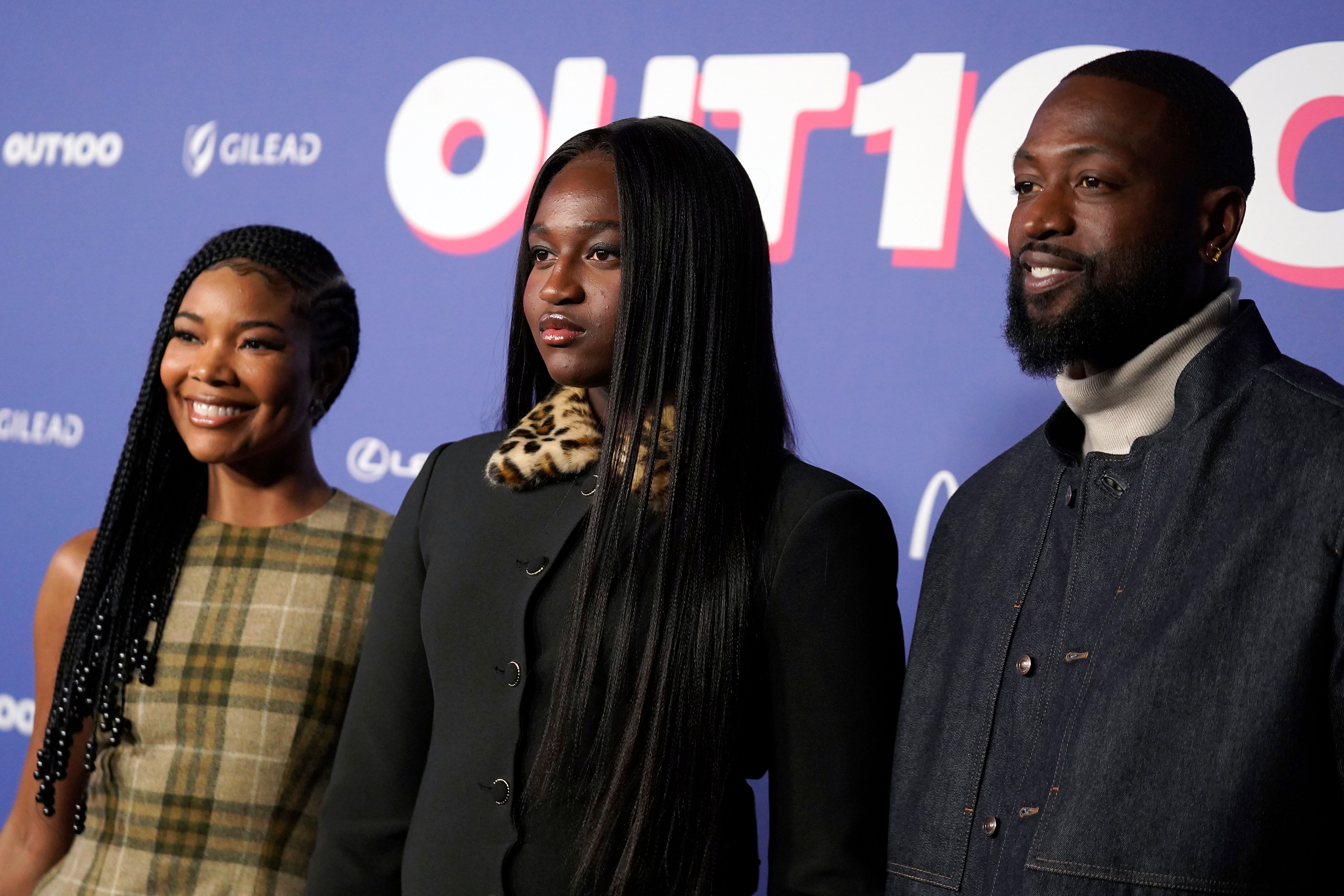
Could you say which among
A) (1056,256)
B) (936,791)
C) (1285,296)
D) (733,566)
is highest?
(1285,296)

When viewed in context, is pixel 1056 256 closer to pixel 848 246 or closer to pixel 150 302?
pixel 848 246

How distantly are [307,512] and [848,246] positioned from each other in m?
1.03

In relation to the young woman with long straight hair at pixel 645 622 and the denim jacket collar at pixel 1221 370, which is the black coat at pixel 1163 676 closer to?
the denim jacket collar at pixel 1221 370

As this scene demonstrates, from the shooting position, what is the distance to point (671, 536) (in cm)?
144

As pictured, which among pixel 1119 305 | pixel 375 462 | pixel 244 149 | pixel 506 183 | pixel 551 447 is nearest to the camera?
pixel 1119 305

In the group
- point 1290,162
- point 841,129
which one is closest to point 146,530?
point 841,129

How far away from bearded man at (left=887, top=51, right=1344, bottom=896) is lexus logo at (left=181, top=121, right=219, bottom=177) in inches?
83.5

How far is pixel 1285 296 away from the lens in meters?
2.04

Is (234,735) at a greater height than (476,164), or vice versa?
(476,164)

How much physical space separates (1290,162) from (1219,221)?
803 mm

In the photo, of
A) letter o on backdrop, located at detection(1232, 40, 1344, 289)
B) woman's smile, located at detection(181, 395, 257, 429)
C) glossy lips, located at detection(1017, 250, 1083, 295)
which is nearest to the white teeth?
woman's smile, located at detection(181, 395, 257, 429)

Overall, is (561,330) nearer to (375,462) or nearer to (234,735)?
(234,735)

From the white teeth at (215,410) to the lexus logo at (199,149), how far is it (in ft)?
4.05

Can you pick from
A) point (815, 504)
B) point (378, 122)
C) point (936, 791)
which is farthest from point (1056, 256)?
point (378, 122)
